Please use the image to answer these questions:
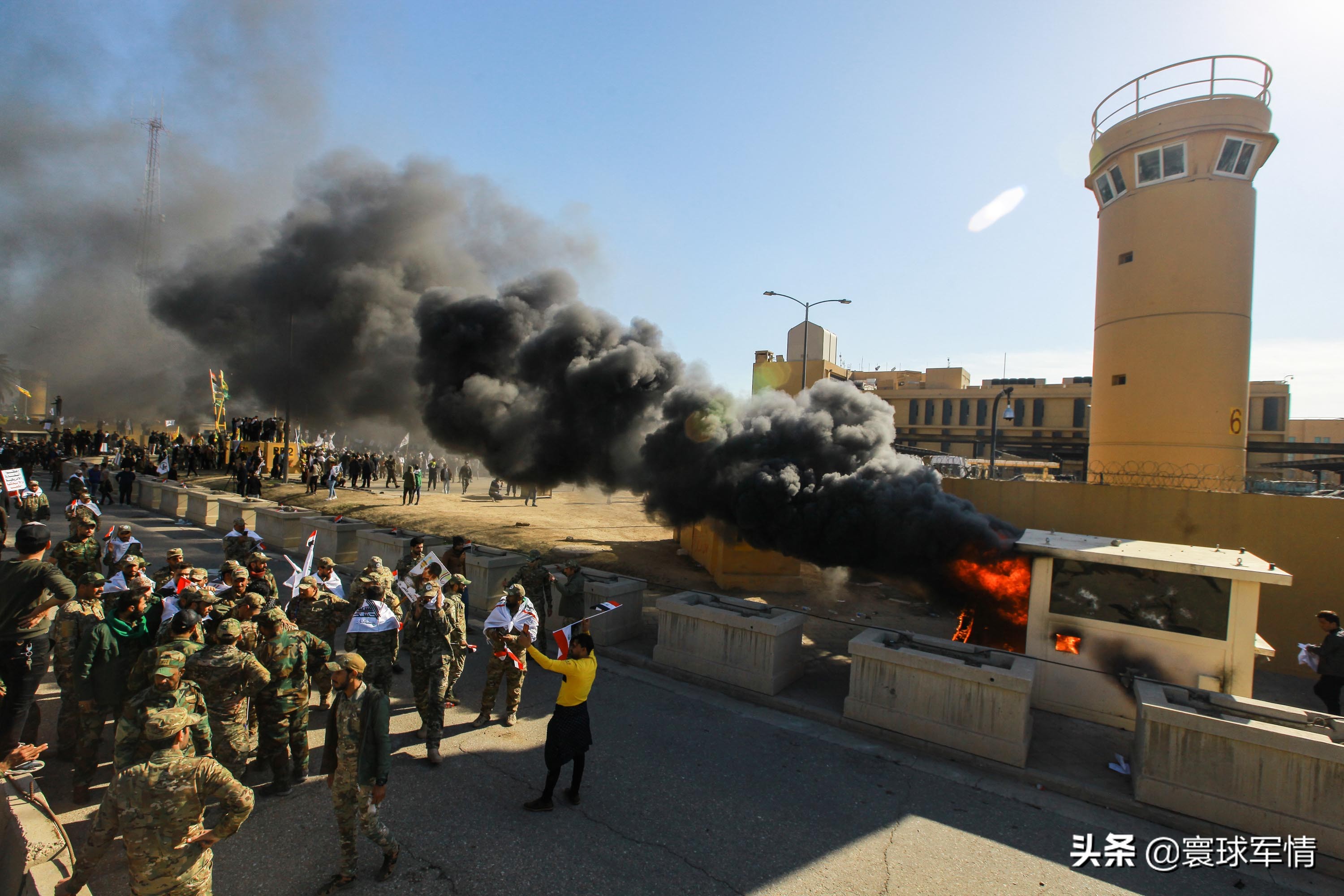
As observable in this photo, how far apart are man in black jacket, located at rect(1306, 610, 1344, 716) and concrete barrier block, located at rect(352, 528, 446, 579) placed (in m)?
11.0

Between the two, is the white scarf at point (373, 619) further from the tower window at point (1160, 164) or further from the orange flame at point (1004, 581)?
the tower window at point (1160, 164)

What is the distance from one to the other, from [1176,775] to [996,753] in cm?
129

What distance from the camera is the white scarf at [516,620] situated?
5.62 meters

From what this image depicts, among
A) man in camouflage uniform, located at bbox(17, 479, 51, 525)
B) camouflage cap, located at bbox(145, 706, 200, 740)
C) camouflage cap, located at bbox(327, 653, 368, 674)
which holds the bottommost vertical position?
man in camouflage uniform, located at bbox(17, 479, 51, 525)

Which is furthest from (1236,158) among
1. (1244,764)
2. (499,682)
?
(499,682)

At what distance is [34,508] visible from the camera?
11.1 meters

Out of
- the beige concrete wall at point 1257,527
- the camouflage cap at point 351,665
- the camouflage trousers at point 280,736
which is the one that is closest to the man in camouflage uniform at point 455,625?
the camouflage trousers at point 280,736

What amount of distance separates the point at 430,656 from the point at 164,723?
254cm

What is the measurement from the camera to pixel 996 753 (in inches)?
230

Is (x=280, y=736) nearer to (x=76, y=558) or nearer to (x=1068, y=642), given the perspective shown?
(x=76, y=558)

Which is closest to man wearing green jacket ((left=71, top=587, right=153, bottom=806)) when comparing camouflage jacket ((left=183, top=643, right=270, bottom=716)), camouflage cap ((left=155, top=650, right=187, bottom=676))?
camouflage jacket ((left=183, top=643, right=270, bottom=716))

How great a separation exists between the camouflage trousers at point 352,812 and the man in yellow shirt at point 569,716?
1.17 metres

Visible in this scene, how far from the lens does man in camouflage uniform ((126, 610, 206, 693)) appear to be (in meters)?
4.31

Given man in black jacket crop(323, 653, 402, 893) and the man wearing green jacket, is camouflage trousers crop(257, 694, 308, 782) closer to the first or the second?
the man wearing green jacket
